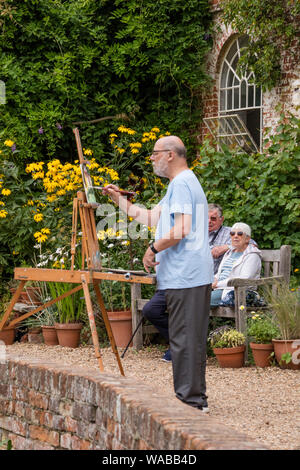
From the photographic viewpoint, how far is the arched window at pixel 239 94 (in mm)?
10859

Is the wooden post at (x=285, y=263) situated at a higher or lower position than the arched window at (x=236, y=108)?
lower

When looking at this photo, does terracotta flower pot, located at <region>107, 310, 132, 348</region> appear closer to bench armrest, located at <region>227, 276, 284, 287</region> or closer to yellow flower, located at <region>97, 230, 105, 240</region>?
yellow flower, located at <region>97, 230, 105, 240</region>

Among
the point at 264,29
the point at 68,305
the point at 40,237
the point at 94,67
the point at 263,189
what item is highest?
the point at 264,29

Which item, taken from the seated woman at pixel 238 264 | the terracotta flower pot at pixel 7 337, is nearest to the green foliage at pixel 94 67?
the terracotta flower pot at pixel 7 337

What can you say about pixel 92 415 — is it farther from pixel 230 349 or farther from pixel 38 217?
pixel 38 217

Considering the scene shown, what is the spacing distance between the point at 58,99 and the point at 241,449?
827cm

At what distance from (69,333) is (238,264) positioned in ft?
Answer: 6.11

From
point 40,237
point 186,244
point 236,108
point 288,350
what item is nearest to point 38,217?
point 40,237

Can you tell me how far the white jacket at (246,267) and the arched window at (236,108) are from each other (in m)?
4.03

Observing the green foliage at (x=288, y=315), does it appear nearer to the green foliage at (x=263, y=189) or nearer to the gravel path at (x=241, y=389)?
the gravel path at (x=241, y=389)

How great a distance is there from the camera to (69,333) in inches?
297

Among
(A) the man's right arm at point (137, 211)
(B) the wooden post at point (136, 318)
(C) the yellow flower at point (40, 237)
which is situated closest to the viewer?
(A) the man's right arm at point (137, 211)

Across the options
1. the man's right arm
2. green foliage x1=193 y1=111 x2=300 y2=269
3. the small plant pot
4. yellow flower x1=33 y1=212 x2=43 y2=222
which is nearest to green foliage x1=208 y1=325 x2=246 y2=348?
green foliage x1=193 y1=111 x2=300 y2=269
